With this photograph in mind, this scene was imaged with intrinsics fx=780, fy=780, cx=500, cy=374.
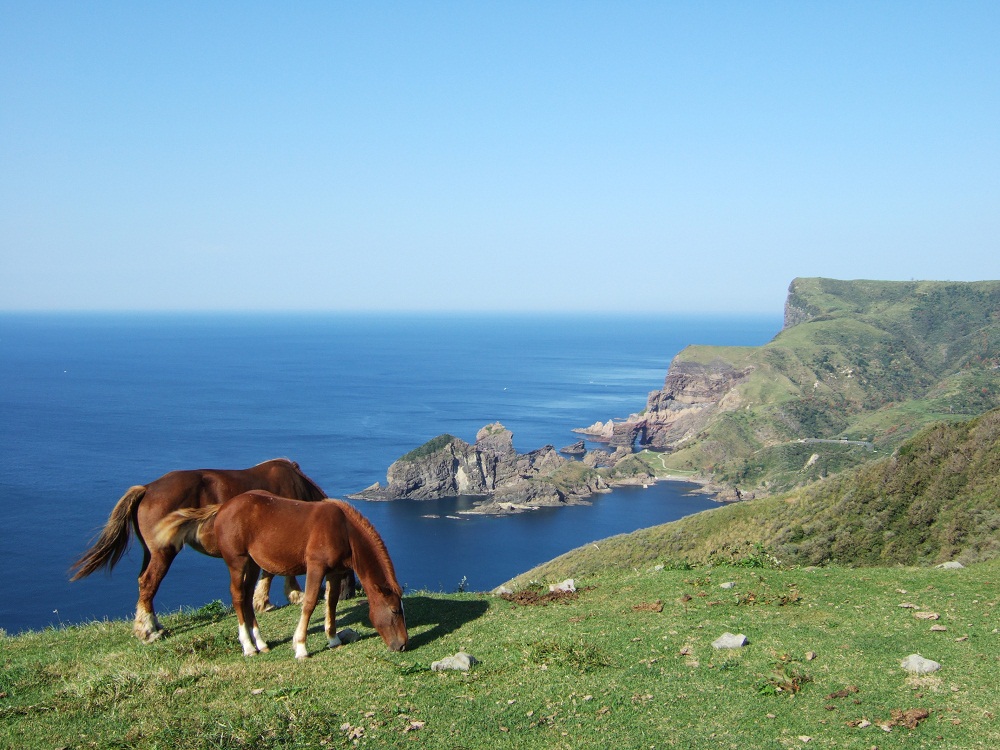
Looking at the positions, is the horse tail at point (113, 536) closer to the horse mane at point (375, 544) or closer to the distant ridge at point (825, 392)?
the horse mane at point (375, 544)

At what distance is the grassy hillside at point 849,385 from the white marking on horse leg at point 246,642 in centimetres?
10436

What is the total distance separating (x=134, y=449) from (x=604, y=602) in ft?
369

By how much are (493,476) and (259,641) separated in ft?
353

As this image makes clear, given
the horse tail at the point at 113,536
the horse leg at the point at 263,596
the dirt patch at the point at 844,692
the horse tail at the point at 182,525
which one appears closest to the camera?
the dirt patch at the point at 844,692

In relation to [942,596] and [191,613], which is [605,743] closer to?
[942,596]

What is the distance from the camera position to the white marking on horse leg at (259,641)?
952 cm

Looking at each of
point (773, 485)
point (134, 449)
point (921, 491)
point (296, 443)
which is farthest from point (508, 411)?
point (921, 491)

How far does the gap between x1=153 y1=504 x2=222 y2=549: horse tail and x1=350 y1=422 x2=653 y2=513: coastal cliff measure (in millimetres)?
92070

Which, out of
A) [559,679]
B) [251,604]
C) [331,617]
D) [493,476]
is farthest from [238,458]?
[559,679]

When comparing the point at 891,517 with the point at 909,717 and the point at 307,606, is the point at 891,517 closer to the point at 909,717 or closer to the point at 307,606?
the point at 909,717

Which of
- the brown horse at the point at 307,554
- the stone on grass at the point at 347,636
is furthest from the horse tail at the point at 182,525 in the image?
the stone on grass at the point at 347,636

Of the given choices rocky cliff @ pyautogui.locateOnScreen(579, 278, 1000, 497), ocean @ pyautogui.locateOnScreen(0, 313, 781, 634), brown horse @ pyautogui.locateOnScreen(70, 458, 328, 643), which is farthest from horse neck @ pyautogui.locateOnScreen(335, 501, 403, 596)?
rocky cliff @ pyautogui.locateOnScreen(579, 278, 1000, 497)

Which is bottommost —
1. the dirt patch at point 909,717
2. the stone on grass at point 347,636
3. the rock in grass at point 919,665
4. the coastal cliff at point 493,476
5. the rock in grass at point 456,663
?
the coastal cliff at point 493,476

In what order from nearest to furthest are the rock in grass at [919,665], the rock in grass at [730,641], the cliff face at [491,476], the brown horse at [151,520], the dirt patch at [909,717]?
the dirt patch at [909,717] → the rock in grass at [919,665] → the rock in grass at [730,641] → the brown horse at [151,520] → the cliff face at [491,476]
